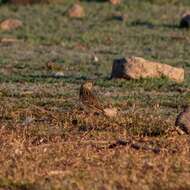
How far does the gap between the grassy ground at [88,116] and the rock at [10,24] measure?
0.68 ft

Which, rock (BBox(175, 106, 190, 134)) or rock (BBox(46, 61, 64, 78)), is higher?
rock (BBox(175, 106, 190, 134))

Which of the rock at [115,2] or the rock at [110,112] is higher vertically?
the rock at [110,112]

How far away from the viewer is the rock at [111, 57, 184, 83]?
1389 cm

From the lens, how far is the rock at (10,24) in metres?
23.5

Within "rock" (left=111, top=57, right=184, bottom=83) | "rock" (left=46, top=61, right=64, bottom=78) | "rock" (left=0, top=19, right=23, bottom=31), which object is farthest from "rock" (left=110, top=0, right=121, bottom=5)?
"rock" (left=111, top=57, right=184, bottom=83)

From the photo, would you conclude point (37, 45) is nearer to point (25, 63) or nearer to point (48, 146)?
point (25, 63)

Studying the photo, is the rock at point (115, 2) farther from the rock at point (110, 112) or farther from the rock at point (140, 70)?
the rock at point (110, 112)

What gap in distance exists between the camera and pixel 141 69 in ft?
45.8

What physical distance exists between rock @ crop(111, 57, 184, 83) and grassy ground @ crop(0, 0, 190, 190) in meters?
0.18

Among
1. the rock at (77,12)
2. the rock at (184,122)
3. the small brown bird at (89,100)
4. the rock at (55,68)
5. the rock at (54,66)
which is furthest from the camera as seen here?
the rock at (77,12)

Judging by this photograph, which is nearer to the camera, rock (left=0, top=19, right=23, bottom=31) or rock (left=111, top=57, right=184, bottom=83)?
rock (left=111, top=57, right=184, bottom=83)

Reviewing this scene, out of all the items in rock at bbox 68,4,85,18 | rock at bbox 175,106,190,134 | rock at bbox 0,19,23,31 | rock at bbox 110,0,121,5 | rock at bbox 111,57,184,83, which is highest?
rock at bbox 175,106,190,134

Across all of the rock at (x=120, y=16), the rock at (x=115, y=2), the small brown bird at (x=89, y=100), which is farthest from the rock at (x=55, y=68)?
the rock at (x=115, y=2)

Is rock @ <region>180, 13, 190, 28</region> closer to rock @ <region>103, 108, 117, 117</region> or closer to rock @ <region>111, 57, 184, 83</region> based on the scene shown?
rock @ <region>111, 57, 184, 83</region>
